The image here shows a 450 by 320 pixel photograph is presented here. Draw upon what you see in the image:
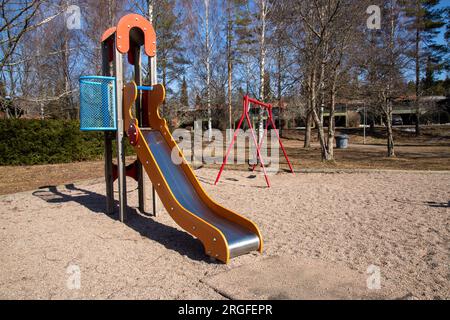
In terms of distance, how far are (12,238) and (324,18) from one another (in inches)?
429

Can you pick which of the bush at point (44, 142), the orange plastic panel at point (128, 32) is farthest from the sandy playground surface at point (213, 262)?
the bush at point (44, 142)

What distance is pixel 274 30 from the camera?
16.2 meters

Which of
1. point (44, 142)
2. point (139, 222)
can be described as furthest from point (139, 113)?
point (44, 142)

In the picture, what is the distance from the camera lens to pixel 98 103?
487 centimetres

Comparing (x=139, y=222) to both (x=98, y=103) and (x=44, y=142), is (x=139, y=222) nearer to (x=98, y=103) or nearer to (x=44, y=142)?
(x=98, y=103)

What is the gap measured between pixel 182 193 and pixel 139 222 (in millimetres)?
Result: 1155

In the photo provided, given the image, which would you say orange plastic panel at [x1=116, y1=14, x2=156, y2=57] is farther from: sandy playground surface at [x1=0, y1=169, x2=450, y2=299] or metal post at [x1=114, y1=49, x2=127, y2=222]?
sandy playground surface at [x1=0, y1=169, x2=450, y2=299]

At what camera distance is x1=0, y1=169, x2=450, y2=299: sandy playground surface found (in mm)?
2846

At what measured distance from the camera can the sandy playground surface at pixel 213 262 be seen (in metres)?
2.85

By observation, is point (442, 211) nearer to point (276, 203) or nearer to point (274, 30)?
point (276, 203)

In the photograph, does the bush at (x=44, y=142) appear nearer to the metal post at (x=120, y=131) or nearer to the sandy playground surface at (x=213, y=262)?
the sandy playground surface at (x=213, y=262)

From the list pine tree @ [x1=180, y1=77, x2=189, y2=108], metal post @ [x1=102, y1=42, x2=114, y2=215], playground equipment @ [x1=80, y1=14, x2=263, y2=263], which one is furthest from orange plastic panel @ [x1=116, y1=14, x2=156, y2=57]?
pine tree @ [x1=180, y1=77, x2=189, y2=108]

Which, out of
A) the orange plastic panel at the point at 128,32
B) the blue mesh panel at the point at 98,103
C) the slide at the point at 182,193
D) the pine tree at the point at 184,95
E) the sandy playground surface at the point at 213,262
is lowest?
the sandy playground surface at the point at 213,262
